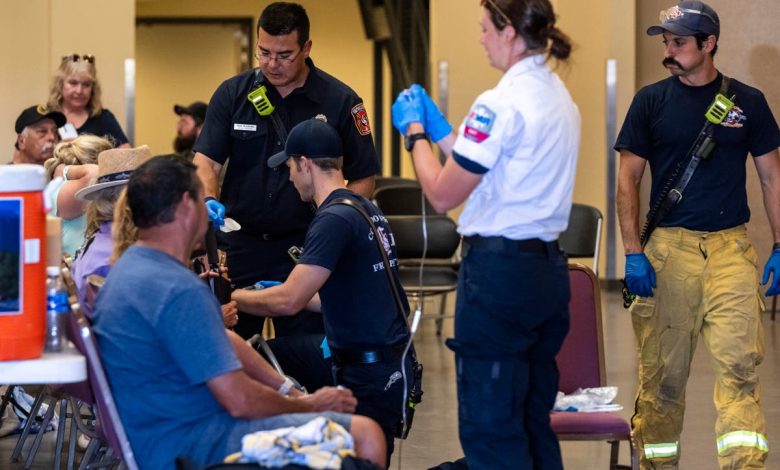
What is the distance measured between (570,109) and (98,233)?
5.58 feet

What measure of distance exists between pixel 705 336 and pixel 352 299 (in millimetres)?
1396

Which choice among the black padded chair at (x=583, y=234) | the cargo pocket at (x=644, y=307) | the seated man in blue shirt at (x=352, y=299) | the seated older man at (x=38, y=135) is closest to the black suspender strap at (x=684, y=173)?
the cargo pocket at (x=644, y=307)

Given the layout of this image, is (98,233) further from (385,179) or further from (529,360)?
(385,179)

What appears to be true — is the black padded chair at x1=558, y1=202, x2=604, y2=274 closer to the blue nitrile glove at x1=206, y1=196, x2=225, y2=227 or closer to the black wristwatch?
the blue nitrile glove at x1=206, y1=196, x2=225, y2=227

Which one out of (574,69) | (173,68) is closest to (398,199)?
(574,69)


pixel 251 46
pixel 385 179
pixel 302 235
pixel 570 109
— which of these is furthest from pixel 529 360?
pixel 251 46

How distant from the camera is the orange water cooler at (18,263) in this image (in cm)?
290

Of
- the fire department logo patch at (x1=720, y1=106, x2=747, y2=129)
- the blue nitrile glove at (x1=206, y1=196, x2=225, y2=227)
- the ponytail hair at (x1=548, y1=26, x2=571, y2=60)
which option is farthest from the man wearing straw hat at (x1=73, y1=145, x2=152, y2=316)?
the fire department logo patch at (x1=720, y1=106, x2=747, y2=129)

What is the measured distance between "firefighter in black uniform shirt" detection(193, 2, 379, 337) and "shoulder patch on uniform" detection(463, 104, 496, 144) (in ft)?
5.65

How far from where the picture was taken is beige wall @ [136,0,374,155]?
16.8 meters

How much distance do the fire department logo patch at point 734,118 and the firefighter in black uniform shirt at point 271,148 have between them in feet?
4.41

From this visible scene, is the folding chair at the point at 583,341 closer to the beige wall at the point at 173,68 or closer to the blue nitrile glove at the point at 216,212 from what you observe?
the blue nitrile glove at the point at 216,212

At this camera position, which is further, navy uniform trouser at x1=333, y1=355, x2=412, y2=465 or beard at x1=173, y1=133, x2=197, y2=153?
beard at x1=173, y1=133, x2=197, y2=153

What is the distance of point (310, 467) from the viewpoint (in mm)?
2971
